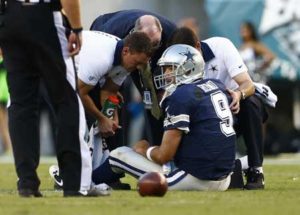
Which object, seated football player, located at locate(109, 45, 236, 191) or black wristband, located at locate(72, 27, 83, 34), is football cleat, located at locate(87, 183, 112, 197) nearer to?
seated football player, located at locate(109, 45, 236, 191)

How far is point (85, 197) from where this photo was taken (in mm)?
8234

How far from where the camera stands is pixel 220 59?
32.6 feet

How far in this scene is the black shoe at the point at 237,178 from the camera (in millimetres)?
9547

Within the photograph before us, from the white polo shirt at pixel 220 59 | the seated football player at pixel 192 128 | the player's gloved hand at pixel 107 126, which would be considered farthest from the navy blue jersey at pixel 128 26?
the seated football player at pixel 192 128

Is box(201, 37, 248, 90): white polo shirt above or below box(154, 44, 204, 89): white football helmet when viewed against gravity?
below

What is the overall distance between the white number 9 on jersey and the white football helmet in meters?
0.22

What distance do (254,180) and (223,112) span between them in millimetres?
872

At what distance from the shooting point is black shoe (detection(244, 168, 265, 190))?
9.64 meters

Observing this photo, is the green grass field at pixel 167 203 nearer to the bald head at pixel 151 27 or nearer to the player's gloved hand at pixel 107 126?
the player's gloved hand at pixel 107 126

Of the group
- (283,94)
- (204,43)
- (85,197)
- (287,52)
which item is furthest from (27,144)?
(283,94)

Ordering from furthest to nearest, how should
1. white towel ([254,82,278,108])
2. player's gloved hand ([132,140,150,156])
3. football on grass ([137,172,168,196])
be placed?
white towel ([254,82,278,108])
player's gloved hand ([132,140,150,156])
football on grass ([137,172,168,196])

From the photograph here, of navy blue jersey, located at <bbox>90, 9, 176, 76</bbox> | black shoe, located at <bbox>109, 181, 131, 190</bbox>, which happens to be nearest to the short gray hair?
navy blue jersey, located at <bbox>90, 9, 176, 76</bbox>

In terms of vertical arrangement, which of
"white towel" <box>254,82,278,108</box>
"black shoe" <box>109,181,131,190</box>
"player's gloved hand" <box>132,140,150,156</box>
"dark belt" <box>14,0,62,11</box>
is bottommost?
A: "black shoe" <box>109,181,131,190</box>

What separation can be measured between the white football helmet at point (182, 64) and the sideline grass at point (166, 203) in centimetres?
91
